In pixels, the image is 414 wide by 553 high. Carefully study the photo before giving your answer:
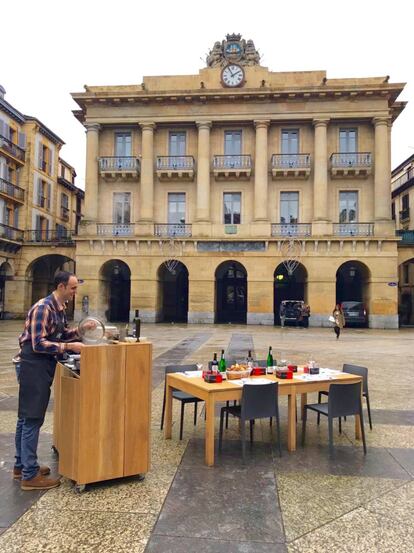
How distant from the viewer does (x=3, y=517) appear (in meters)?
3.48

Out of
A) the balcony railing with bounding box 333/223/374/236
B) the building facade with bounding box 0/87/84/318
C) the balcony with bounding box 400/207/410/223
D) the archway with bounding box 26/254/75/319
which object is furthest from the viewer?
the balcony with bounding box 400/207/410/223

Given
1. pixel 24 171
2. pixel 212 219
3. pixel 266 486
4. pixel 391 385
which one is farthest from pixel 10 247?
pixel 266 486

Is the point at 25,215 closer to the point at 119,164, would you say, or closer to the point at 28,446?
the point at 119,164

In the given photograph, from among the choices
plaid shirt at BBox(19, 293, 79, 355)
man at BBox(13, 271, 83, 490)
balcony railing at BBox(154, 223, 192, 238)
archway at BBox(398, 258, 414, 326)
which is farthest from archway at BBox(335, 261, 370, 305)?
man at BBox(13, 271, 83, 490)

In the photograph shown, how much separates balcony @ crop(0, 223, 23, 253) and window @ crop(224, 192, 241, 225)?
16076 mm

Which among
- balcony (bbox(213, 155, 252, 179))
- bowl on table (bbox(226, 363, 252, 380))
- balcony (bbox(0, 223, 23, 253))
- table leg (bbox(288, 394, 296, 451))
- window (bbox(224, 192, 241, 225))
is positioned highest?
balcony (bbox(213, 155, 252, 179))

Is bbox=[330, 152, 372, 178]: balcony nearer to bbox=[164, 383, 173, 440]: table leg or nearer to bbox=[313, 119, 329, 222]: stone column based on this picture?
bbox=[313, 119, 329, 222]: stone column

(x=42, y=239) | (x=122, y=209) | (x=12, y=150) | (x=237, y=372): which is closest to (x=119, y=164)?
(x=122, y=209)

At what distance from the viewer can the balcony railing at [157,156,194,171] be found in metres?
30.9

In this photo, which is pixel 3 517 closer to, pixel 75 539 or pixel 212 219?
pixel 75 539

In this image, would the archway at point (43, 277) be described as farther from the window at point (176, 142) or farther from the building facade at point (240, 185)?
the window at point (176, 142)

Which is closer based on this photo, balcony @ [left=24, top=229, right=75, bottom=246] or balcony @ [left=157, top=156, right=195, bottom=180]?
balcony @ [left=157, top=156, right=195, bottom=180]

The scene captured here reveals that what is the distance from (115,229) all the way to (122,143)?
6789 millimetres

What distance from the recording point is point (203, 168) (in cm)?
3038
